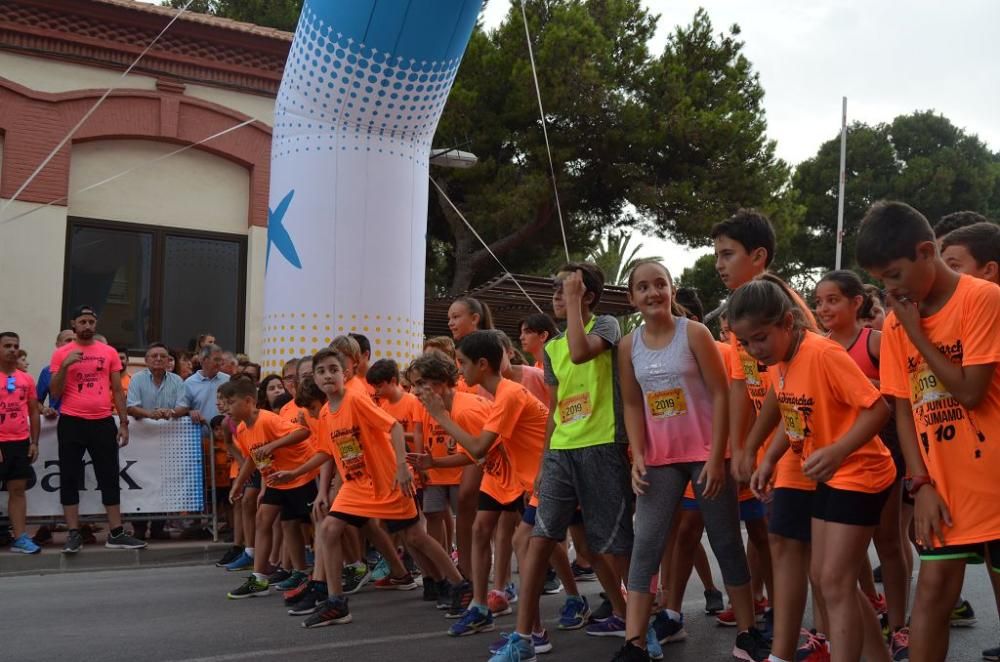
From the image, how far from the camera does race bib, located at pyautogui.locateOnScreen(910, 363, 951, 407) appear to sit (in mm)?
3428

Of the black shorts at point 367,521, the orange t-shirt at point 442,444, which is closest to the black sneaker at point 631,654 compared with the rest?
the black shorts at point 367,521

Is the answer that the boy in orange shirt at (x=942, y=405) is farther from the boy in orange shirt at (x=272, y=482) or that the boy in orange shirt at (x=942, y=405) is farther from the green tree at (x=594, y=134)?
the green tree at (x=594, y=134)

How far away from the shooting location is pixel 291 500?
24.1 feet

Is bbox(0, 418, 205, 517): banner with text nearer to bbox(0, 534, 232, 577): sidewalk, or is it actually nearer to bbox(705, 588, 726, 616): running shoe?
bbox(0, 534, 232, 577): sidewalk

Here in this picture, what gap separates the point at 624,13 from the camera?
24.4 meters

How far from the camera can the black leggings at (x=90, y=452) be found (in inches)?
368

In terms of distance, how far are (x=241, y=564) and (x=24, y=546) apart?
190cm

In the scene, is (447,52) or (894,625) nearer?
(894,625)

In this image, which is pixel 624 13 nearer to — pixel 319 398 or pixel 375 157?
pixel 375 157

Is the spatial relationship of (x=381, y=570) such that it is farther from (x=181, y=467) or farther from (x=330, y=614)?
(x=181, y=467)

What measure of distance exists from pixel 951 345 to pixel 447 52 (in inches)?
310

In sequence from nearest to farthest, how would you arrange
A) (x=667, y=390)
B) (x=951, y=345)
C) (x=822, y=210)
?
(x=951, y=345), (x=667, y=390), (x=822, y=210)

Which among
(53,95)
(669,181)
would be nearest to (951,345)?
(53,95)

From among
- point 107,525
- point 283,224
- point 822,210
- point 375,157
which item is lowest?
point 107,525
